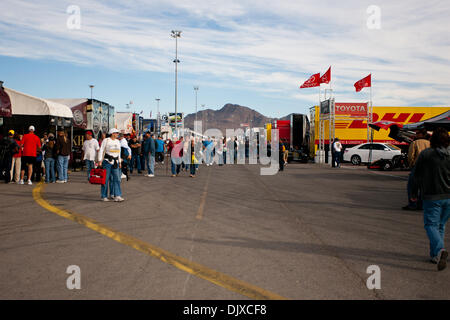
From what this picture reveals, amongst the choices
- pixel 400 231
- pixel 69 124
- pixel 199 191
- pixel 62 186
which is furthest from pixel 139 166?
pixel 400 231

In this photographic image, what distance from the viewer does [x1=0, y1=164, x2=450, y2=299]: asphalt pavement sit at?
4.56 m

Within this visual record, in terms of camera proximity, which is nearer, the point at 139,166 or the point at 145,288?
the point at 145,288

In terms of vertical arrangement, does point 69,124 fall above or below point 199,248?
above

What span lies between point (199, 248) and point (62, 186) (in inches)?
413

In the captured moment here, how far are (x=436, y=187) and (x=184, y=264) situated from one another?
11.2ft

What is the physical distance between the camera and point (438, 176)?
18.6ft

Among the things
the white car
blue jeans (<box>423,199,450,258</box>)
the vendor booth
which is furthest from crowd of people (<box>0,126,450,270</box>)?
the white car

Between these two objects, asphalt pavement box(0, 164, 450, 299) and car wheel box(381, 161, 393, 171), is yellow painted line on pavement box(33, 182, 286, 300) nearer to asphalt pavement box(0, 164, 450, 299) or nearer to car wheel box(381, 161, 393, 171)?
asphalt pavement box(0, 164, 450, 299)

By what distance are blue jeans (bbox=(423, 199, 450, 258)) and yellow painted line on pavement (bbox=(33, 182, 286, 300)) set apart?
2.53 metres

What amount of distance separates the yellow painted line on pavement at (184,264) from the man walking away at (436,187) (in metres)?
2.57

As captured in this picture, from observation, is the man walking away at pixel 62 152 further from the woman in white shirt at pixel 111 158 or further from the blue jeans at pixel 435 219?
the blue jeans at pixel 435 219

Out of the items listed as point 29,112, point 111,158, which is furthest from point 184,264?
point 29,112

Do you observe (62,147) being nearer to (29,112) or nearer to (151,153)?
(29,112)
